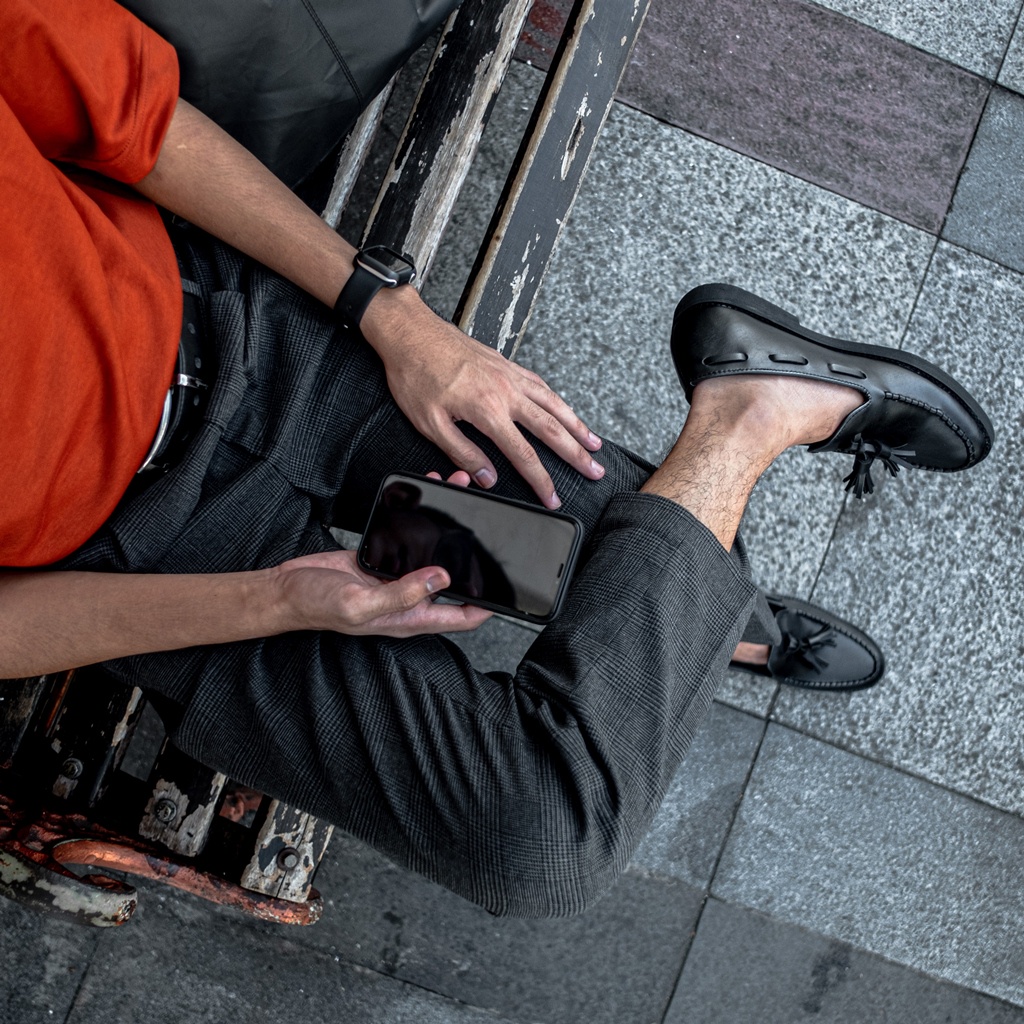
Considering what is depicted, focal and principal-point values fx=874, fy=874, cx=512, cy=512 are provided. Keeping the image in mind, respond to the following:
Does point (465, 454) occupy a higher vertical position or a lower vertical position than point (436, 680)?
higher

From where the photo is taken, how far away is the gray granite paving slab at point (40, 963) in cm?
190

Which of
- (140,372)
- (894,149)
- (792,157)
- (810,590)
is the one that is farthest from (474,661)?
(894,149)

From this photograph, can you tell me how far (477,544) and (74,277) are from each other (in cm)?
58

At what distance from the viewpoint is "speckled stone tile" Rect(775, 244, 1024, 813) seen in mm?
2062

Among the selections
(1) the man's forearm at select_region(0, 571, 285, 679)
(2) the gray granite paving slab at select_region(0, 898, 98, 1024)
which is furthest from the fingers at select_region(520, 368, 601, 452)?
(2) the gray granite paving slab at select_region(0, 898, 98, 1024)

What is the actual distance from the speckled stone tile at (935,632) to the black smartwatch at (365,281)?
4.19 feet

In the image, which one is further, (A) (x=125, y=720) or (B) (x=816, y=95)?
(B) (x=816, y=95)

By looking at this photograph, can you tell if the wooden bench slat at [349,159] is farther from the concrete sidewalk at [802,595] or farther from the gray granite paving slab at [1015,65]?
the gray granite paving slab at [1015,65]

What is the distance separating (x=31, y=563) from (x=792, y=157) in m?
1.89

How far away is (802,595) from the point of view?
2057 mm

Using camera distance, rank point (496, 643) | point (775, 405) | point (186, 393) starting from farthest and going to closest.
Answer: point (496, 643) → point (775, 405) → point (186, 393)

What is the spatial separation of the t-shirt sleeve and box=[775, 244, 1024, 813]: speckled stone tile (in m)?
1.65

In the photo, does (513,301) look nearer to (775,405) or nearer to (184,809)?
(775,405)

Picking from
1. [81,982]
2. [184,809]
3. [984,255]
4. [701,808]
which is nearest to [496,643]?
[701,808]
